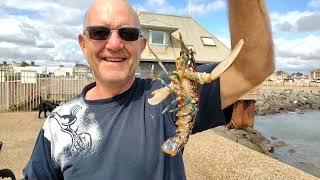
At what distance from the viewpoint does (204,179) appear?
8.45 metres

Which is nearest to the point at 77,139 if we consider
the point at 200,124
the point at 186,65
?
the point at 200,124

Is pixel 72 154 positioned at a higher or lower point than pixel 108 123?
lower

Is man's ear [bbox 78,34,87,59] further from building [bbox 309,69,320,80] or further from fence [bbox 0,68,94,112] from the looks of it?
building [bbox 309,69,320,80]

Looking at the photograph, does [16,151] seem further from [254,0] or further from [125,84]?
[254,0]

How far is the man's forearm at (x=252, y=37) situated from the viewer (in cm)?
213

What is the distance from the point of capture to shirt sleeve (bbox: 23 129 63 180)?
2623 mm

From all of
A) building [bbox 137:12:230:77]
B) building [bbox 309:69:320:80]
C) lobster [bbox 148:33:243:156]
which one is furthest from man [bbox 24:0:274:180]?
building [bbox 309:69:320:80]

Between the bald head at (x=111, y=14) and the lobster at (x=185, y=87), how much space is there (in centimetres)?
59

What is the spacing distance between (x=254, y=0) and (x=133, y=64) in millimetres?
782

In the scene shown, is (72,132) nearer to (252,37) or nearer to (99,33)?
(99,33)

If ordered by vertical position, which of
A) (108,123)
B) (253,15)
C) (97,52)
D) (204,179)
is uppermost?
(253,15)

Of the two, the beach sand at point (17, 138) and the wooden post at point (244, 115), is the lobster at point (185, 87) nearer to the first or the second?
the beach sand at point (17, 138)

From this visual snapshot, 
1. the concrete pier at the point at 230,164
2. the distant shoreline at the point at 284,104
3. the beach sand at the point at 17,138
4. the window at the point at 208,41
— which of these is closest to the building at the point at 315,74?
the distant shoreline at the point at 284,104

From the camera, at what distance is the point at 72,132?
2.53 m
